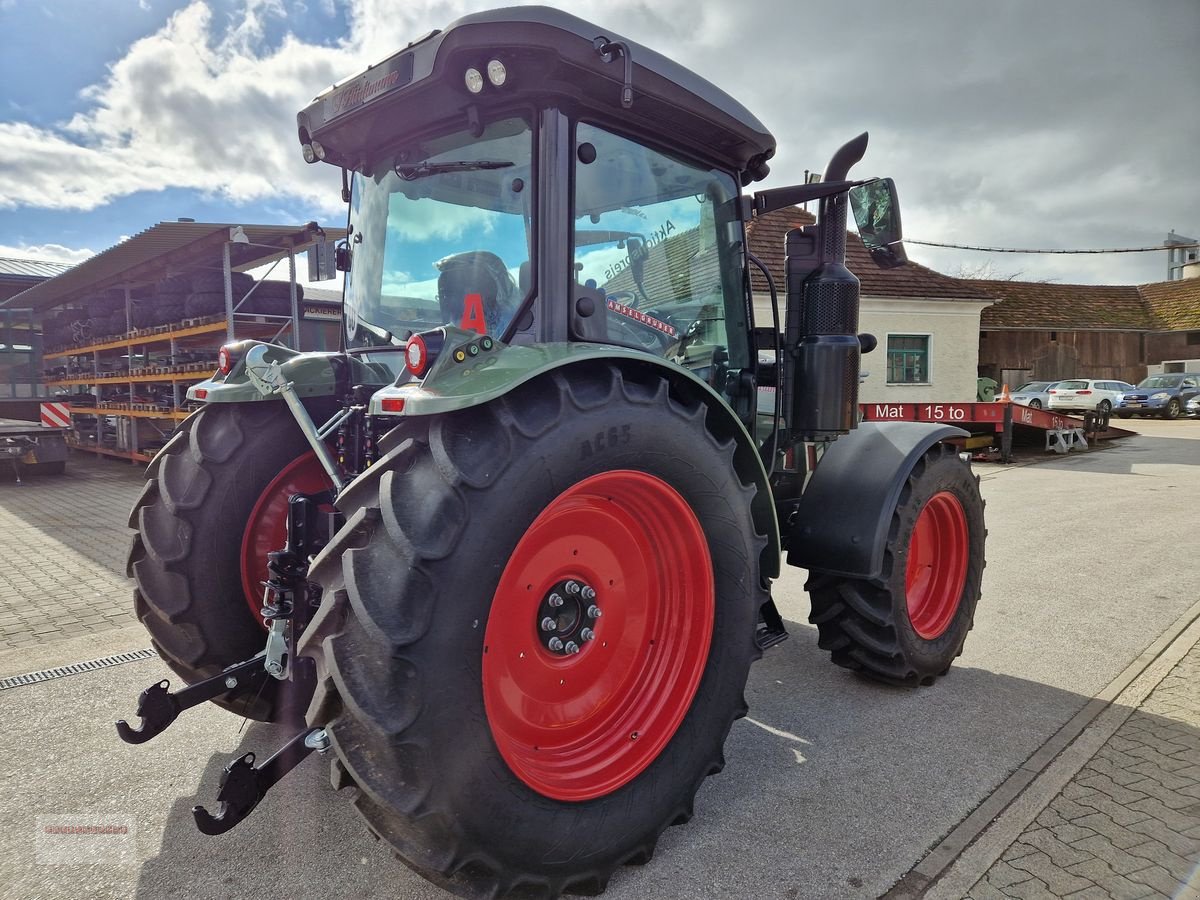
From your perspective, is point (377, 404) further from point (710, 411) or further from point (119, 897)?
point (119, 897)

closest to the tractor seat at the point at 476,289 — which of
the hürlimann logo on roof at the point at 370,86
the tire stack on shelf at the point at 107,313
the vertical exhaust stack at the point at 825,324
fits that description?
the hürlimann logo on roof at the point at 370,86

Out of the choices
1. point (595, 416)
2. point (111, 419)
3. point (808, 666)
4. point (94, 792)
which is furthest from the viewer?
point (111, 419)

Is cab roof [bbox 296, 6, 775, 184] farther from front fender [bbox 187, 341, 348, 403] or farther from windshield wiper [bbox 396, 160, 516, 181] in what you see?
front fender [bbox 187, 341, 348, 403]

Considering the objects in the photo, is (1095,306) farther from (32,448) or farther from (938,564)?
(32,448)

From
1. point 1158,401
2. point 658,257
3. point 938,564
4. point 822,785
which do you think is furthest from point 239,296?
point 1158,401

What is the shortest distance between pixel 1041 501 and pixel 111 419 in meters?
16.0

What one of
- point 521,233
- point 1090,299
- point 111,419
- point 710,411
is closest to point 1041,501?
point 710,411

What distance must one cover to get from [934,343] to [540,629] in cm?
1819

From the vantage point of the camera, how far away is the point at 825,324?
316cm

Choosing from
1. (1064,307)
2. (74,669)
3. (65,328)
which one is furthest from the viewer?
(1064,307)

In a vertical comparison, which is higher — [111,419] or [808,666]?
[111,419]

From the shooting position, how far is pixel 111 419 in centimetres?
1448

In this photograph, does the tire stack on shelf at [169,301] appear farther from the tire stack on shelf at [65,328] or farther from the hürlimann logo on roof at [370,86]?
the hürlimann logo on roof at [370,86]

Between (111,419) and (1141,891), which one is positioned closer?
(1141,891)
